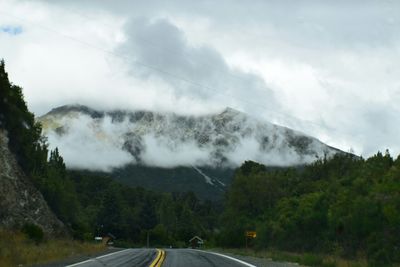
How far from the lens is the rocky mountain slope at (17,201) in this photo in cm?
5103

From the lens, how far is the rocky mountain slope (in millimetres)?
51031

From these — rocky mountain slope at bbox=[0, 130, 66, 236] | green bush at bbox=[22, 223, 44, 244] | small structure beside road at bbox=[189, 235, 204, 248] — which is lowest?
small structure beside road at bbox=[189, 235, 204, 248]

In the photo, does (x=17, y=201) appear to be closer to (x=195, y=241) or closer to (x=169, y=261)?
(x=169, y=261)

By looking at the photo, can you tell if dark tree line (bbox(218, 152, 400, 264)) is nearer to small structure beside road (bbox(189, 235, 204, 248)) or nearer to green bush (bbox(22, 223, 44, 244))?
green bush (bbox(22, 223, 44, 244))

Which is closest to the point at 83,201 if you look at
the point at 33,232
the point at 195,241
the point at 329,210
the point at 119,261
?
the point at 195,241

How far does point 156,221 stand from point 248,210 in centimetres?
9744

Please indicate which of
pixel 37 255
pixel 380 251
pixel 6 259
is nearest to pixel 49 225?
pixel 37 255

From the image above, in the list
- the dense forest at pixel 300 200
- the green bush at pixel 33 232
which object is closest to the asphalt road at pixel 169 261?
the dense forest at pixel 300 200

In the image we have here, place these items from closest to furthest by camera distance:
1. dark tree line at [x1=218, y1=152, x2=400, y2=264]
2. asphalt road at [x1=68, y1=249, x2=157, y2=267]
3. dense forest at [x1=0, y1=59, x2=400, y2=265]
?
asphalt road at [x1=68, y1=249, x2=157, y2=267], dark tree line at [x1=218, y1=152, x2=400, y2=264], dense forest at [x1=0, y1=59, x2=400, y2=265]

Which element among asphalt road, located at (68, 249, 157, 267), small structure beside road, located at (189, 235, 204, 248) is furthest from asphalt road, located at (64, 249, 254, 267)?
small structure beside road, located at (189, 235, 204, 248)

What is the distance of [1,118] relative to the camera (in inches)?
2406

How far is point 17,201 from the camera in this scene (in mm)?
53344

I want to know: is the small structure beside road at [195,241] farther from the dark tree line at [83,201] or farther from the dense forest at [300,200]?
the dense forest at [300,200]

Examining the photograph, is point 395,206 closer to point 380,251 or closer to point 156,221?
point 380,251
